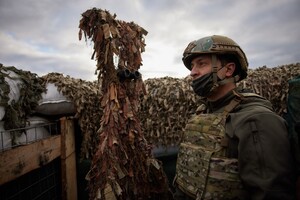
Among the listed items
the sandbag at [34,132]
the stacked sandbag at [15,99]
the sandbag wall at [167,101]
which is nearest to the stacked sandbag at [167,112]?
the sandbag wall at [167,101]

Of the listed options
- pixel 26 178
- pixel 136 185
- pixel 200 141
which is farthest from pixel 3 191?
pixel 200 141

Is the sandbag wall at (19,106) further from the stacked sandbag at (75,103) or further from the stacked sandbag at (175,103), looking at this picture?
the stacked sandbag at (175,103)

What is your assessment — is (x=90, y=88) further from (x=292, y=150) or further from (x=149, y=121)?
(x=292, y=150)

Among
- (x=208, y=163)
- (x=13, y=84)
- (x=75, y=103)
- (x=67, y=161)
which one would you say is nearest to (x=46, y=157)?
(x=67, y=161)

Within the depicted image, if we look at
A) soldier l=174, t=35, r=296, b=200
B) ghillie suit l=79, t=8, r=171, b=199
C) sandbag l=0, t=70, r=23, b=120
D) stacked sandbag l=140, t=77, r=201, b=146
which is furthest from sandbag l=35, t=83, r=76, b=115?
soldier l=174, t=35, r=296, b=200

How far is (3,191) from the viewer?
98.7 inches

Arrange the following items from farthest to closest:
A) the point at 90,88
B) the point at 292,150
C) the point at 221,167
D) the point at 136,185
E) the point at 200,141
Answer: the point at 90,88, the point at 136,185, the point at 200,141, the point at 221,167, the point at 292,150

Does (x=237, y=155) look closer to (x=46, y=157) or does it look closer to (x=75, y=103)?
(x=46, y=157)

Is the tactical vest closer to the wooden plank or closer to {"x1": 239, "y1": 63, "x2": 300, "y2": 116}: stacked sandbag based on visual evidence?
the wooden plank

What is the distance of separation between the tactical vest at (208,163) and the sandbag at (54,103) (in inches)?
111

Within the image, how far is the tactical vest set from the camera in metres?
1.48

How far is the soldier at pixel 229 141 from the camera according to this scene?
1297 millimetres

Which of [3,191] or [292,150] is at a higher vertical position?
[292,150]

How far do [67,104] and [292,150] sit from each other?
3.61 meters
